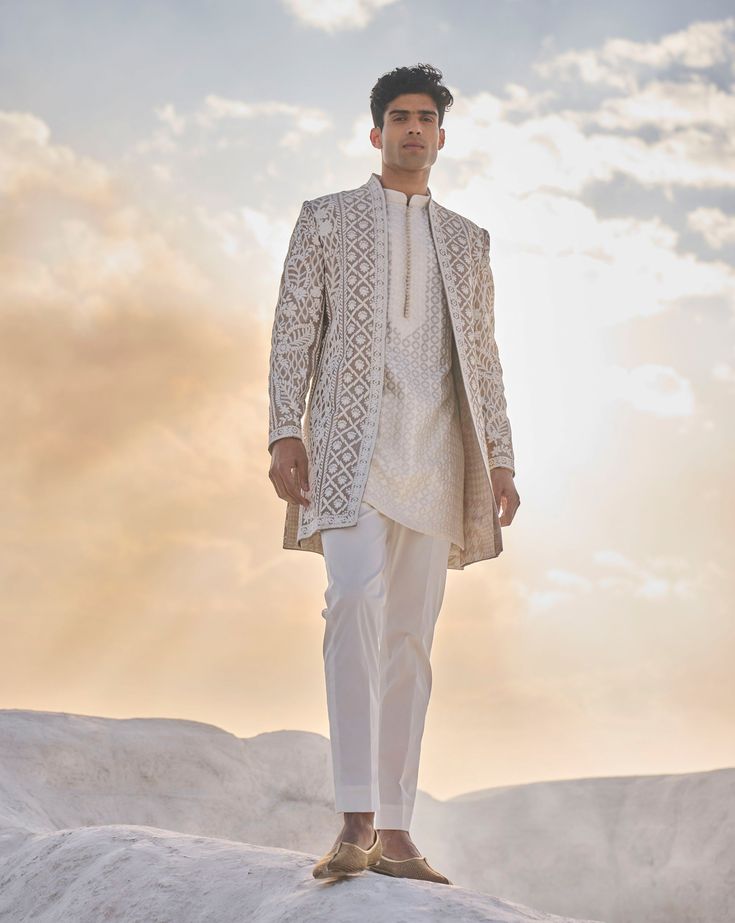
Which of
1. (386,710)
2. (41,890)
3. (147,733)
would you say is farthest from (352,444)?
(147,733)

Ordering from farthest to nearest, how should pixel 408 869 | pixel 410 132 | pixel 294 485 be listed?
pixel 410 132, pixel 294 485, pixel 408 869

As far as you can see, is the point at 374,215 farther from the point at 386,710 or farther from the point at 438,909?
the point at 438,909

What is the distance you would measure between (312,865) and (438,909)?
1.74 feet

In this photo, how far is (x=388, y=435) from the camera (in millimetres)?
3633

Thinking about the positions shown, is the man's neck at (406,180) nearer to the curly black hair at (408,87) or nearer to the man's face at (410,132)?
the man's face at (410,132)

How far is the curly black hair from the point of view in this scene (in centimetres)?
397

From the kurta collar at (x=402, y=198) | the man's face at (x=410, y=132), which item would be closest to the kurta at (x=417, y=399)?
the kurta collar at (x=402, y=198)

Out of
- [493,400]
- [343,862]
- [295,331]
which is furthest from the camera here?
[493,400]

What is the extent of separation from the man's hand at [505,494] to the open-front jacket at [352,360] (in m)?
0.05

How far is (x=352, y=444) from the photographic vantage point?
11.8ft

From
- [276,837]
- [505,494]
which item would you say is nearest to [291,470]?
[505,494]

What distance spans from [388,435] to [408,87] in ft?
4.01

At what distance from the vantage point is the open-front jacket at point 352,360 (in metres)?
3.61

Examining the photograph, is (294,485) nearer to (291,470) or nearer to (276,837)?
(291,470)
